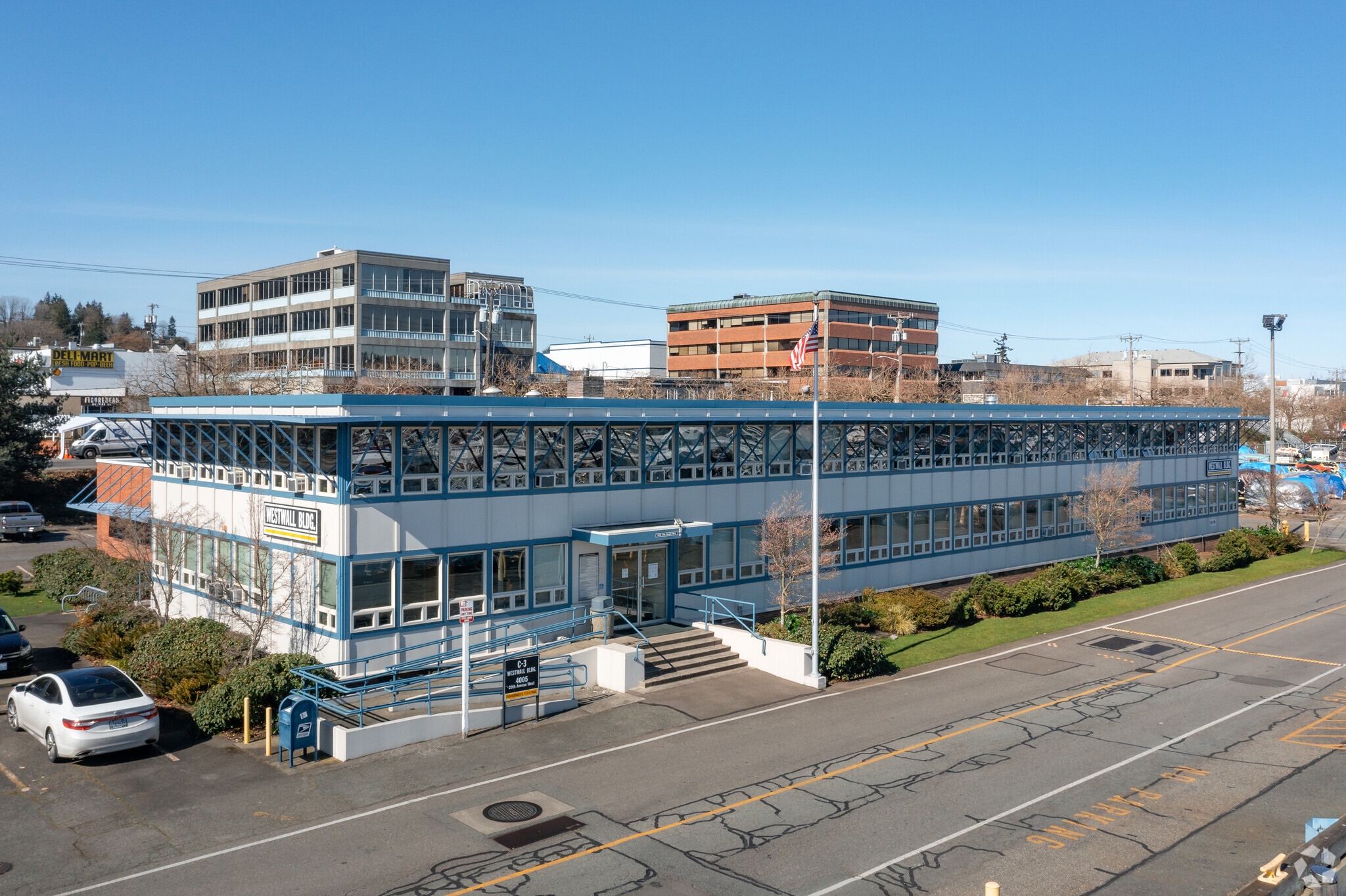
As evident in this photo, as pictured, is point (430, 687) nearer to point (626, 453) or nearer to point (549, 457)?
point (549, 457)

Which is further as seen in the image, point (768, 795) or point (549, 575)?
point (549, 575)

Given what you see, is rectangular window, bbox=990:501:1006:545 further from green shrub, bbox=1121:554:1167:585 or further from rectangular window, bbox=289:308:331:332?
rectangular window, bbox=289:308:331:332

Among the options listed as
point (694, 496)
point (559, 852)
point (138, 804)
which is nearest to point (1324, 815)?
point (559, 852)

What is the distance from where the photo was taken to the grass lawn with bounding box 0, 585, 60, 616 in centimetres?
Result: 3316

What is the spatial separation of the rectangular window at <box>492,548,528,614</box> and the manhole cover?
27.0 ft

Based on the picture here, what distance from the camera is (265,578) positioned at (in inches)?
934

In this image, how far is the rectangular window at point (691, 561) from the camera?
28516 mm

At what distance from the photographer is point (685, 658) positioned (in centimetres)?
2555

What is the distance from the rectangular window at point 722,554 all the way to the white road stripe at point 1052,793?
12942mm

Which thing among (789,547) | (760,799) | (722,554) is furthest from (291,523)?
(789,547)

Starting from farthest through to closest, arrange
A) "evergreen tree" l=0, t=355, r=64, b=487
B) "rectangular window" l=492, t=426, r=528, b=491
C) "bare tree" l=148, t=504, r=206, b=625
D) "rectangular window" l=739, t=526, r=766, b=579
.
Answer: "evergreen tree" l=0, t=355, r=64, b=487 → "rectangular window" l=739, t=526, r=766, b=579 → "bare tree" l=148, t=504, r=206, b=625 → "rectangular window" l=492, t=426, r=528, b=491

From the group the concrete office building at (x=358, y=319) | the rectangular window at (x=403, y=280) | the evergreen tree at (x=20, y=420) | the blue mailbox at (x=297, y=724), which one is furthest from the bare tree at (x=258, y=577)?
the rectangular window at (x=403, y=280)

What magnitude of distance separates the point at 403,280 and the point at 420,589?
60243 millimetres

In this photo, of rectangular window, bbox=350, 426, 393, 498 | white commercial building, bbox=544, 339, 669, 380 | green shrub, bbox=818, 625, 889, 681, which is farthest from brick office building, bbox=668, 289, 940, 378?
rectangular window, bbox=350, 426, 393, 498
